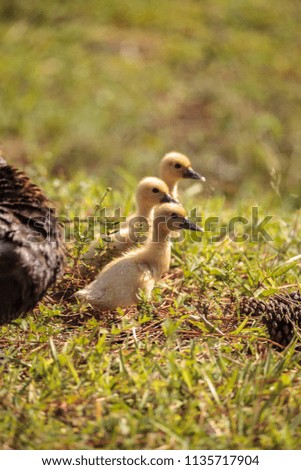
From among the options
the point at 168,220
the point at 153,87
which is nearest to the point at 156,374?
the point at 168,220

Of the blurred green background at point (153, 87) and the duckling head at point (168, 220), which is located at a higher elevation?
the duckling head at point (168, 220)

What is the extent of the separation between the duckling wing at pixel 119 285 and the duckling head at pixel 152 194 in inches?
22.8

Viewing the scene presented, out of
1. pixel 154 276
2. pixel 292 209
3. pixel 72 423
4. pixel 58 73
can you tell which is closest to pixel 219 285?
pixel 154 276

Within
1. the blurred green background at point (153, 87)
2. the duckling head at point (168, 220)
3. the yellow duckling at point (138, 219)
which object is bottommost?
the blurred green background at point (153, 87)

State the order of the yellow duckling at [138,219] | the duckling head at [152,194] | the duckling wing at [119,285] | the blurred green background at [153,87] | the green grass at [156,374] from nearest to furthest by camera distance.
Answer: the green grass at [156,374], the duckling wing at [119,285], the yellow duckling at [138,219], the duckling head at [152,194], the blurred green background at [153,87]

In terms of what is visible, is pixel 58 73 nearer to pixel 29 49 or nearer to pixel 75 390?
pixel 29 49

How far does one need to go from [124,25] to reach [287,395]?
26.0 feet

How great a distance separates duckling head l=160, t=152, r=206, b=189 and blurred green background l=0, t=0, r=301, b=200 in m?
1.78

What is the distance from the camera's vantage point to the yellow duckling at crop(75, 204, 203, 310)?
3.76 m

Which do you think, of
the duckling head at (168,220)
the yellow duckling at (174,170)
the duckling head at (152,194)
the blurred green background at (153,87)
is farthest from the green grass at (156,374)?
the blurred green background at (153,87)

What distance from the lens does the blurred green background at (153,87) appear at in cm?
793

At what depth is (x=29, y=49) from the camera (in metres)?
9.30

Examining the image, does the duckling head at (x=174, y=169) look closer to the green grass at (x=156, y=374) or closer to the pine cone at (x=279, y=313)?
the green grass at (x=156, y=374)

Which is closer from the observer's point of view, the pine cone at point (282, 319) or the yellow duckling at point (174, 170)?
the pine cone at point (282, 319)
